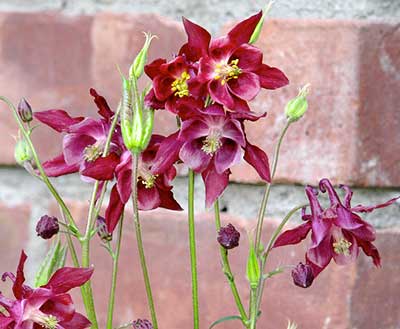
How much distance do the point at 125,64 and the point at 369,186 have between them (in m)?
0.20

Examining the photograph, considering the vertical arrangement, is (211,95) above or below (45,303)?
above

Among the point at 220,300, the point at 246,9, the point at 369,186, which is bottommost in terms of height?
the point at 220,300

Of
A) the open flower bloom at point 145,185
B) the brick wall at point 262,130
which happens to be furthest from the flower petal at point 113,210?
the brick wall at point 262,130

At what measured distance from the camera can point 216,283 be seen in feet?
2.14

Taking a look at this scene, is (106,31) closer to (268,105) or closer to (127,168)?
(268,105)

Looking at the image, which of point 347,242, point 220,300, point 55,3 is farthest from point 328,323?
point 55,3

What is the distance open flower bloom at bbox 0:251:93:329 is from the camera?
1.34 ft

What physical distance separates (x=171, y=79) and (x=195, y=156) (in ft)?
0.13

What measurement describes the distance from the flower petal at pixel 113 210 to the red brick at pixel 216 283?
0.61 feet

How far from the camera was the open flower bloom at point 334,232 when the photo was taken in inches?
17.3

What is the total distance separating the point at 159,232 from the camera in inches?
26.1

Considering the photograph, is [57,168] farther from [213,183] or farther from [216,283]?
[216,283]

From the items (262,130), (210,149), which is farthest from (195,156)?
(262,130)

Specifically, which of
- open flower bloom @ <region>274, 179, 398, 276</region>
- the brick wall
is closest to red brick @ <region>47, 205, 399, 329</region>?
the brick wall
